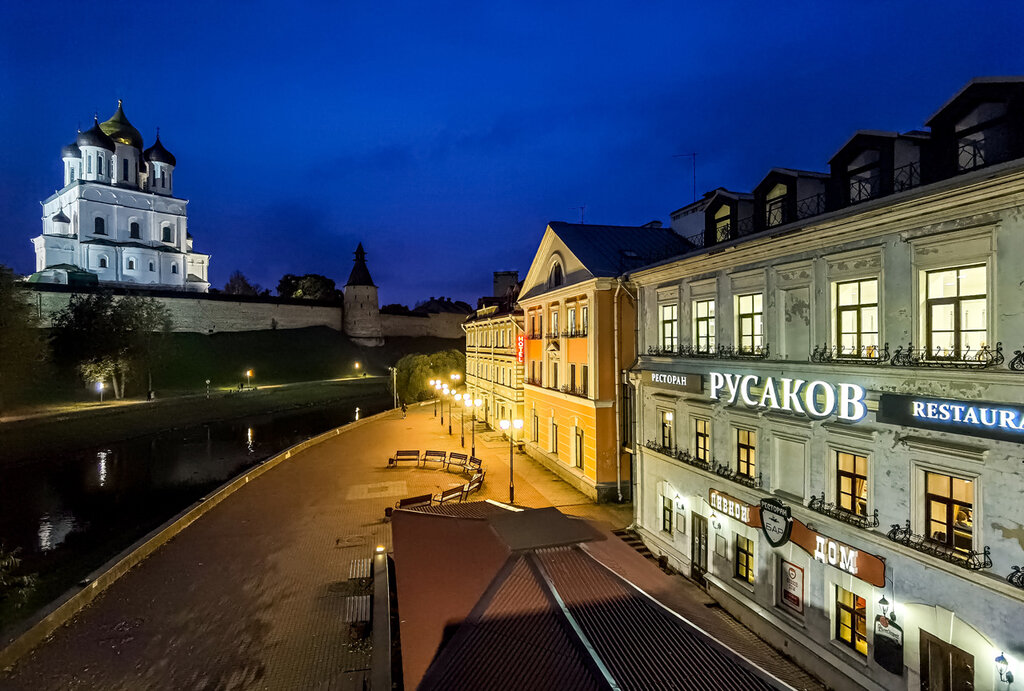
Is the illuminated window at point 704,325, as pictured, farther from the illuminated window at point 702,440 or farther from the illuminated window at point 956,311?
the illuminated window at point 956,311

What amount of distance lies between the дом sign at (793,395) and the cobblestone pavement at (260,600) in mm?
4853

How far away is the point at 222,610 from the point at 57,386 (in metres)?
49.7

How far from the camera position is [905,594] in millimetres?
9547

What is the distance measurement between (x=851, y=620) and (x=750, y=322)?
6.95 m

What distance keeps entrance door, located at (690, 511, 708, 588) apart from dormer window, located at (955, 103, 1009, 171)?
34.7 feet

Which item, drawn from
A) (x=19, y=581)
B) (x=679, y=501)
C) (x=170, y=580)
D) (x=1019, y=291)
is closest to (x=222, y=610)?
(x=170, y=580)

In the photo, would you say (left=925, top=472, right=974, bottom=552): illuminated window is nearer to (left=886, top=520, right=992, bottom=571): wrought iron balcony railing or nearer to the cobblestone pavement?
(left=886, top=520, right=992, bottom=571): wrought iron balcony railing

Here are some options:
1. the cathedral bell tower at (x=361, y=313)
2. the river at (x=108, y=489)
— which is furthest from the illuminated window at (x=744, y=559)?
the cathedral bell tower at (x=361, y=313)

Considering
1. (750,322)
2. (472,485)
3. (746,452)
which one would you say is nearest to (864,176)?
(750,322)

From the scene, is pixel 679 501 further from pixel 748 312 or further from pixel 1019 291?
pixel 1019 291

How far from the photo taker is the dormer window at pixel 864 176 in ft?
35.9

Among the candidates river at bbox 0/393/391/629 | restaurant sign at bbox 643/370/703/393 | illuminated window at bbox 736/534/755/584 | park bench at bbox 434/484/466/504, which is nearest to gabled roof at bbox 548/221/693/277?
restaurant sign at bbox 643/370/703/393

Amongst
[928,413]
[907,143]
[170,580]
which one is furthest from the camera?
[170,580]

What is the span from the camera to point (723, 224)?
15.9 metres
